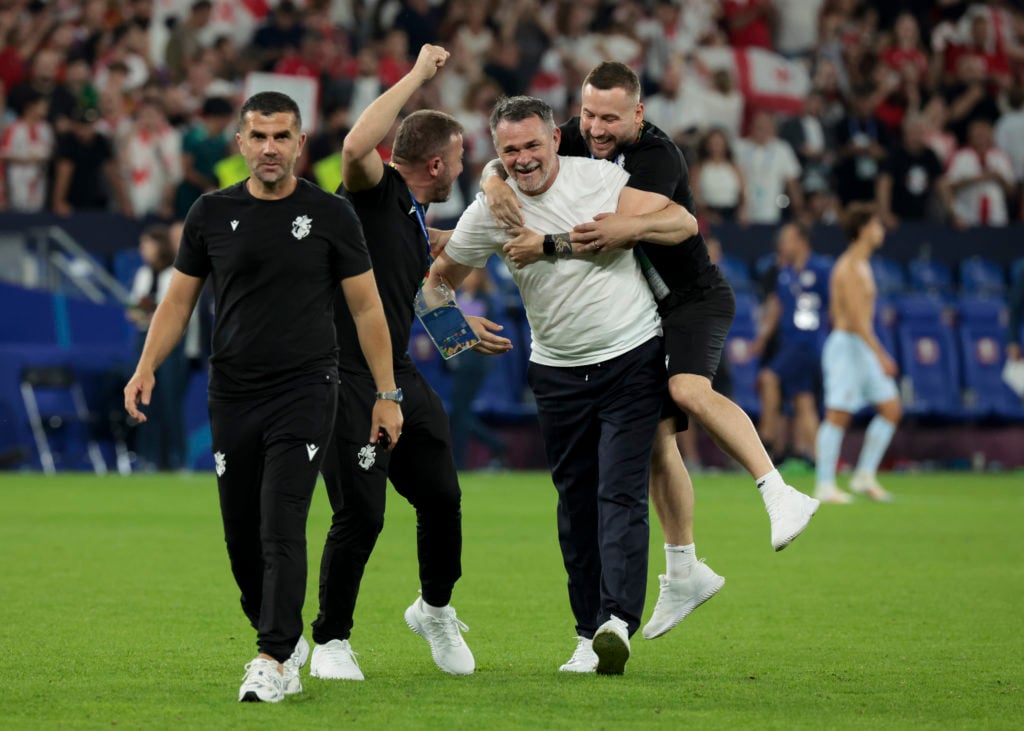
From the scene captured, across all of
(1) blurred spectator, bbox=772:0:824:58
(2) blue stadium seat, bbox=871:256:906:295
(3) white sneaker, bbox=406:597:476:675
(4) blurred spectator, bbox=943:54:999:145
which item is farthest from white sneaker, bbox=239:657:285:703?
(1) blurred spectator, bbox=772:0:824:58

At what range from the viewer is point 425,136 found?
6980mm

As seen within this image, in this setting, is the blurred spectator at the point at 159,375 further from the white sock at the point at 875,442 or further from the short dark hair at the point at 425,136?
the short dark hair at the point at 425,136

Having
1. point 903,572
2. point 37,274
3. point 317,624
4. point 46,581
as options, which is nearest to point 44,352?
point 37,274

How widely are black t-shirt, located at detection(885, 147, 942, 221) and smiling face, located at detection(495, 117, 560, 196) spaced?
16.3 meters

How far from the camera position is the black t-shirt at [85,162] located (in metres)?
19.2

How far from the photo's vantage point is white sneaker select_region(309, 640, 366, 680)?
22.4ft

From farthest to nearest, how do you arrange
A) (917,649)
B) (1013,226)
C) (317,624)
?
(1013,226) → (917,649) → (317,624)

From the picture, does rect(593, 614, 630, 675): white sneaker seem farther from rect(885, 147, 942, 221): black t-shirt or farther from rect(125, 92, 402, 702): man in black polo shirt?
rect(885, 147, 942, 221): black t-shirt

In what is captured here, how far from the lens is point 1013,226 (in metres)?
22.4

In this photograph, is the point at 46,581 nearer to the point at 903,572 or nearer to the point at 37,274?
the point at 903,572

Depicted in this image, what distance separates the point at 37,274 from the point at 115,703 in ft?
45.6

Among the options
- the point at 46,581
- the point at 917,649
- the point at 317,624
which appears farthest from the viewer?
the point at 46,581

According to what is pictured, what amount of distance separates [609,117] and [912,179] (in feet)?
53.1

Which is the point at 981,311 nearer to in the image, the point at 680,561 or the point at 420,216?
the point at 680,561
